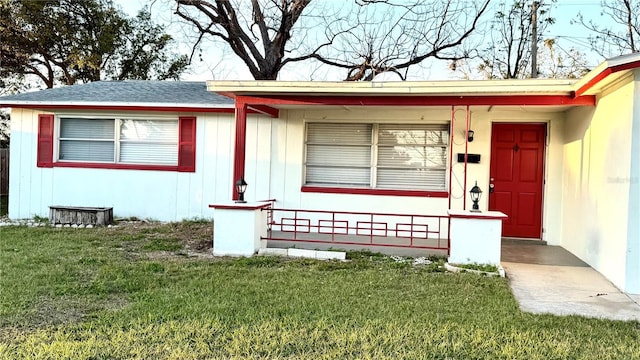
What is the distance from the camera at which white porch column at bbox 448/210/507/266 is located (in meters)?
6.18

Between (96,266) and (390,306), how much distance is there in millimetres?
3645

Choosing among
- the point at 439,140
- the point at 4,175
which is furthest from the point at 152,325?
the point at 4,175

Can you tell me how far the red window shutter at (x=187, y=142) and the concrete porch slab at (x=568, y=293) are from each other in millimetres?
6204

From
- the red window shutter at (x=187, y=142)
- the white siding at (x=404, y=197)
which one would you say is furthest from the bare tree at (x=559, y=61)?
the red window shutter at (x=187, y=142)

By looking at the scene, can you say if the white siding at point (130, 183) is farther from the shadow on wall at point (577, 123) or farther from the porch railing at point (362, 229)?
the shadow on wall at point (577, 123)

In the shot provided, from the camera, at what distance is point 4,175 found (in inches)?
575

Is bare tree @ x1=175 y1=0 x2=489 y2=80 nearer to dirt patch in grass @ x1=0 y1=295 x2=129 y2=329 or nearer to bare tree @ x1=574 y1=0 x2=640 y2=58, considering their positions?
bare tree @ x1=574 y1=0 x2=640 y2=58

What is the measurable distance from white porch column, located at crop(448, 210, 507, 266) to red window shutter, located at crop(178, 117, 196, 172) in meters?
5.57

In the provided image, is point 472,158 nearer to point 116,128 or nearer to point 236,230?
point 236,230

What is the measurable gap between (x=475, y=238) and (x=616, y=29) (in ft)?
52.6

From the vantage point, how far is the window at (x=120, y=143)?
9812 mm

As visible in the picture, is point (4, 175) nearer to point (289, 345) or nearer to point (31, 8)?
point (31, 8)

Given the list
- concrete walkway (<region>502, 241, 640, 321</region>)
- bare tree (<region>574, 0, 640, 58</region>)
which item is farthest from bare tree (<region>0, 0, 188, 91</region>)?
concrete walkway (<region>502, 241, 640, 321</region>)

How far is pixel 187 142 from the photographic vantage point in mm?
9758
